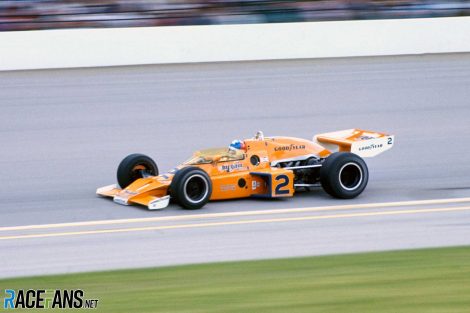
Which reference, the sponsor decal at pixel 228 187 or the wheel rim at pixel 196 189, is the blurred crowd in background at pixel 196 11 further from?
the wheel rim at pixel 196 189

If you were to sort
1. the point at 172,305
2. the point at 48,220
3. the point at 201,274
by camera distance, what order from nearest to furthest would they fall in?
1. the point at 172,305
2. the point at 201,274
3. the point at 48,220

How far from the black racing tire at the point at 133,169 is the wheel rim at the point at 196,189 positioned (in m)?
0.89

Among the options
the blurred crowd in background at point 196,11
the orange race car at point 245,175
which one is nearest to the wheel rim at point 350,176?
the orange race car at point 245,175

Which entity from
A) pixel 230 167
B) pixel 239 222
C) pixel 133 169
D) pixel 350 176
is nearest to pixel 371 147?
pixel 350 176

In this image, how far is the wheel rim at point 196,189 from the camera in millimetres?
9992

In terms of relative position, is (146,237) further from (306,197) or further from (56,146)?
(56,146)

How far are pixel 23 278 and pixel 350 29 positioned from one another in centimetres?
1404

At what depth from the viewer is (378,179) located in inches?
469

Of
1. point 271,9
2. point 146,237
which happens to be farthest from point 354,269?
point 271,9

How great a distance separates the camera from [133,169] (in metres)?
10.8

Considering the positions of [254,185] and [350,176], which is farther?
[350,176]

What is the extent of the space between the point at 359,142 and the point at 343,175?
614 millimetres

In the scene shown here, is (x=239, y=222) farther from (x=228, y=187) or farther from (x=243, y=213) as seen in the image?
(x=228, y=187)

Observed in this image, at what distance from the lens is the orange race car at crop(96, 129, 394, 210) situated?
1009 cm
